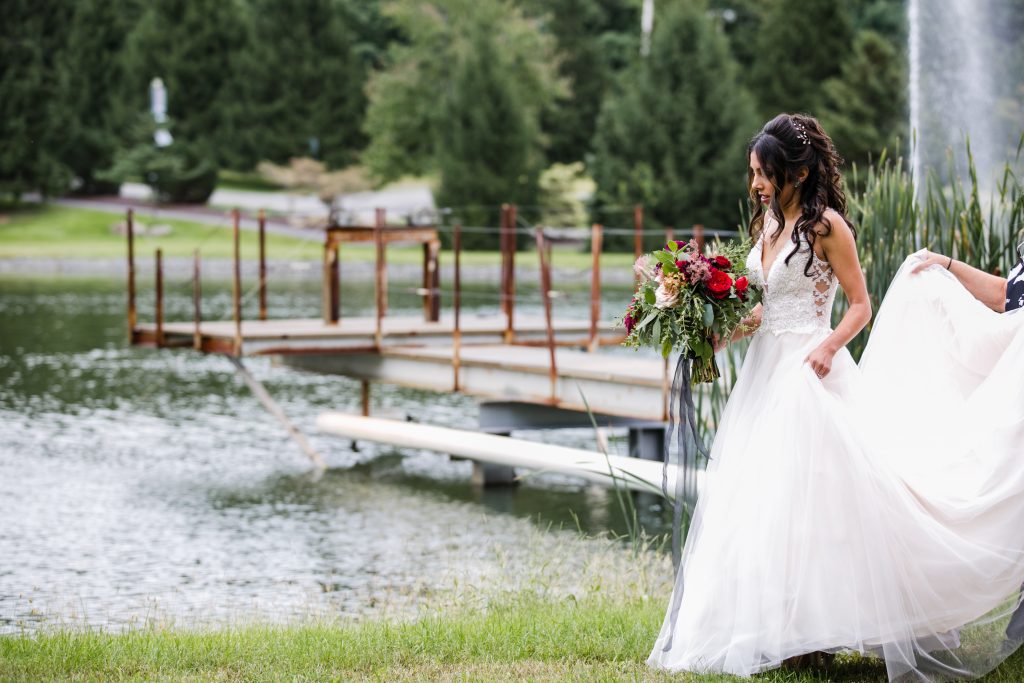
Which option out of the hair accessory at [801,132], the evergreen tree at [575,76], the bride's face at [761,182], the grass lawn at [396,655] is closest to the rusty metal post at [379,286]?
the grass lawn at [396,655]

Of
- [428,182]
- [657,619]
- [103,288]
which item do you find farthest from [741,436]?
[428,182]

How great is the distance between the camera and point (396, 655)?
5.68 metres

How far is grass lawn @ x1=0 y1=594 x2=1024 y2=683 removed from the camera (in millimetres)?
5324

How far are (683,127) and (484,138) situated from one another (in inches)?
256

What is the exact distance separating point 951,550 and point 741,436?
84 centimetres

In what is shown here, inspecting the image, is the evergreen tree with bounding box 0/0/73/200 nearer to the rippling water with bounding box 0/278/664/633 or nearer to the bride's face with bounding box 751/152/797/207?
the rippling water with bounding box 0/278/664/633

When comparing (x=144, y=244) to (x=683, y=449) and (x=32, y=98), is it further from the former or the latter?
(x=683, y=449)

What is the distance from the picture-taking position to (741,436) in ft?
17.5

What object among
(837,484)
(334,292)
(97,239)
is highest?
(837,484)

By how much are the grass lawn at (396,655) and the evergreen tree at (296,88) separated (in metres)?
51.0

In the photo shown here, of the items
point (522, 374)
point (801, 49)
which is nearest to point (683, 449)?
point (522, 374)

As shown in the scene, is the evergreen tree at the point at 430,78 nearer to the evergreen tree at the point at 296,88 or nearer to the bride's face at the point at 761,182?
the evergreen tree at the point at 296,88

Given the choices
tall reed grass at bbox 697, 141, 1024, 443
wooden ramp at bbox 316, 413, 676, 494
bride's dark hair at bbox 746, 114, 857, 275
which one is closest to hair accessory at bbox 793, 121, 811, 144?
bride's dark hair at bbox 746, 114, 857, 275

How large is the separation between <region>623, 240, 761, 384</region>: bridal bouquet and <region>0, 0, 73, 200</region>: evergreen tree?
1850 inches
